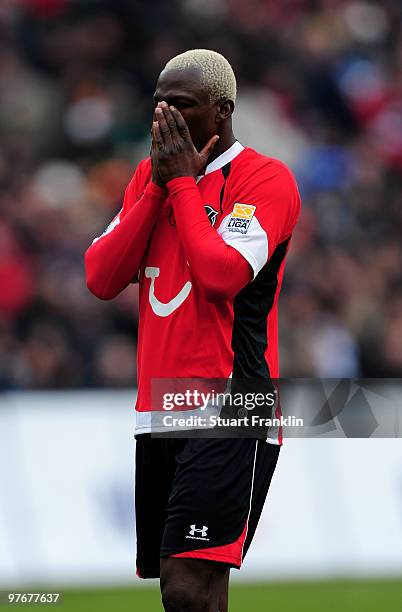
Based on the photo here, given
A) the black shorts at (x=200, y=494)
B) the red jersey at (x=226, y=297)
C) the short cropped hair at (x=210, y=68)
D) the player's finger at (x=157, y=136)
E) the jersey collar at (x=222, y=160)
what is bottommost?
the black shorts at (x=200, y=494)

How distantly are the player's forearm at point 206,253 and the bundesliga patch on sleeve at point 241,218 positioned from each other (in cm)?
11

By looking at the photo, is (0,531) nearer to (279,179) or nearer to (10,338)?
(10,338)

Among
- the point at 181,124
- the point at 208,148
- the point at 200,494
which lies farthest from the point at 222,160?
the point at 200,494

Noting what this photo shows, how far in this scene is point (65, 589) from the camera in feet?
28.1

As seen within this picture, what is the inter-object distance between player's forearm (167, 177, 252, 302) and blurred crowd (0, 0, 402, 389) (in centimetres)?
595

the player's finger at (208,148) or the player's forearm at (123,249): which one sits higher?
the player's finger at (208,148)

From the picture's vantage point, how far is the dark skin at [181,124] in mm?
4582

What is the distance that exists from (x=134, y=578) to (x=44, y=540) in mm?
697

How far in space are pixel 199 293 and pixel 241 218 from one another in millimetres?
306

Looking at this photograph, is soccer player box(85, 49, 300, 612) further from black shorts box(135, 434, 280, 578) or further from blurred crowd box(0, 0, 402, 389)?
blurred crowd box(0, 0, 402, 389)

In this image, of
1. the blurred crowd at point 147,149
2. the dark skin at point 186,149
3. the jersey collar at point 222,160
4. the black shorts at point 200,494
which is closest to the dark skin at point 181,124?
the dark skin at point 186,149

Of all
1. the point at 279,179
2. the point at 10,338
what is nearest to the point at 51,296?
the point at 10,338

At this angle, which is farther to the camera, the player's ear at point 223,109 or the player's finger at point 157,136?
the player's ear at point 223,109

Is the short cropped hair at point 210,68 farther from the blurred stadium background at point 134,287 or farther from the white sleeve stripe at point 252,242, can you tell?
the blurred stadium background at point 134,287
